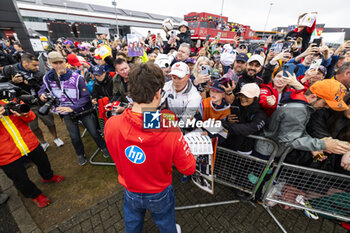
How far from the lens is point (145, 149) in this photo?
49.3 inches

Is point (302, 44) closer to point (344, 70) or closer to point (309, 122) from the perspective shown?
point (344, 70)

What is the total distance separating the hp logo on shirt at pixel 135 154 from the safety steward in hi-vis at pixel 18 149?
7.06ft

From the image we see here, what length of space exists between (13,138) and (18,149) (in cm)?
20

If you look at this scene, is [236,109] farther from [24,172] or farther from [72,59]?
[72,59]

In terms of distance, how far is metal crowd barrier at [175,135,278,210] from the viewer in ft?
7.80

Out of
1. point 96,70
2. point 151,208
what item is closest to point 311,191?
point 151,208

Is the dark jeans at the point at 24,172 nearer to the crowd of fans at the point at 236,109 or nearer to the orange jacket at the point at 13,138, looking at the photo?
the crowd of fans at the point at 236,109

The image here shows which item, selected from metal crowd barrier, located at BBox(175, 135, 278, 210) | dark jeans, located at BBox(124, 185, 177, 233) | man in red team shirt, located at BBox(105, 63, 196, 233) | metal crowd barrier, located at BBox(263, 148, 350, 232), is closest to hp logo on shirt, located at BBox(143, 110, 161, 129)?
man in red team shirt, located at BBox(105, 63, 196, 233)

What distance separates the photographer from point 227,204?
2881 millimetres

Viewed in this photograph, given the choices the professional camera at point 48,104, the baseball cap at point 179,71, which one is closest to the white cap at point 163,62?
the baseball cap at point 179,71

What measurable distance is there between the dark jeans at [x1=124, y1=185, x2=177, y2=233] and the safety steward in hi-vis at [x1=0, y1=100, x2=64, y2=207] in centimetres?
219

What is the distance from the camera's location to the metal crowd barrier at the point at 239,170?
2377 mm

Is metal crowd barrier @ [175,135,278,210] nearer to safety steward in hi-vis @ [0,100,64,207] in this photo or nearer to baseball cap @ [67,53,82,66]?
safety steward in hi-vis @ [0,100,64,207]

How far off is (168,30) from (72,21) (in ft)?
150
